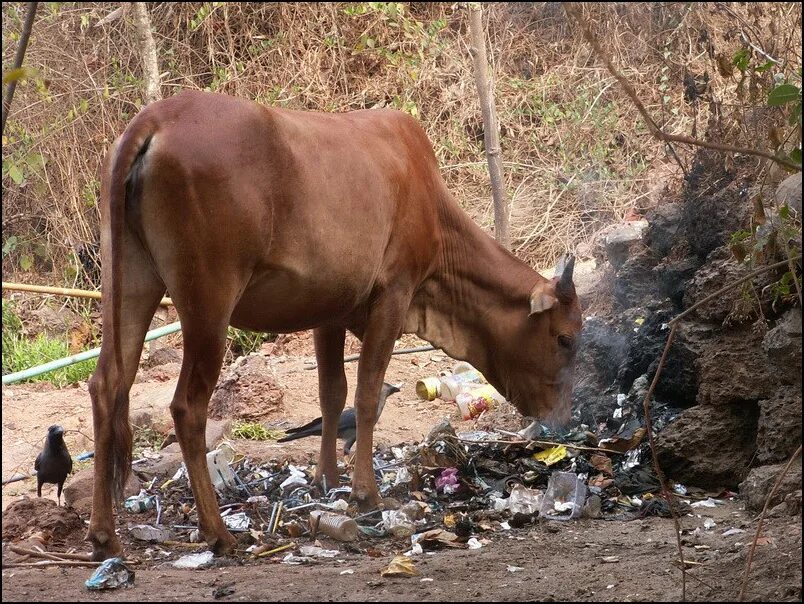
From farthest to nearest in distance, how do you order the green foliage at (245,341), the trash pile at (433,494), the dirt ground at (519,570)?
the green foliage at (245,341)
the trash pile at (433,494)
the dirt ground at (519,570)

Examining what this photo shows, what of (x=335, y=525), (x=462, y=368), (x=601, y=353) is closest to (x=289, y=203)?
(x=335, y=525)

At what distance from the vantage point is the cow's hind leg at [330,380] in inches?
243

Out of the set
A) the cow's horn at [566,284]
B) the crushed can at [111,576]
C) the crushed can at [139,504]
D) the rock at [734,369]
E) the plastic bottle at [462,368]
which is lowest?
the crushed can at [139,504]

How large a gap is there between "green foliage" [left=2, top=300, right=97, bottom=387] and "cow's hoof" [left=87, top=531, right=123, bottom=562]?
4923mm

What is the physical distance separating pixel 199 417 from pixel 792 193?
2.94 meters

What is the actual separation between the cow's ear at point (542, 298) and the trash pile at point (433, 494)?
0.83 m

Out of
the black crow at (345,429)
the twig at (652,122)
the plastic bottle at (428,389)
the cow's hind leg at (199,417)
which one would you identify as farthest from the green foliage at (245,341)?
the twig at (652,122)

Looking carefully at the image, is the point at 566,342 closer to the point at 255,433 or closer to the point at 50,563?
the point at 255,433

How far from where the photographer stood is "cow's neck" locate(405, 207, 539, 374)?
6.30m

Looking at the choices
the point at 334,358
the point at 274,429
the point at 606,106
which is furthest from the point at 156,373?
the point at 606,106

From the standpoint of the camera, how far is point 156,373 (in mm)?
8969

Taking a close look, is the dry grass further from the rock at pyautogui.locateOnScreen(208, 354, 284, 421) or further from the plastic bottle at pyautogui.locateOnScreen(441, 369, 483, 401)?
the rock at pyautogui.locateOnScreen(208, 354, 284, 421)

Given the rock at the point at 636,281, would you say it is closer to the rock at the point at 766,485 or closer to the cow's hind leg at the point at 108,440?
the rock at the point at 766,485

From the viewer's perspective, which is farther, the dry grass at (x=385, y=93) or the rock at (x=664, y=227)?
the dry grass at (x=385, y=93)
